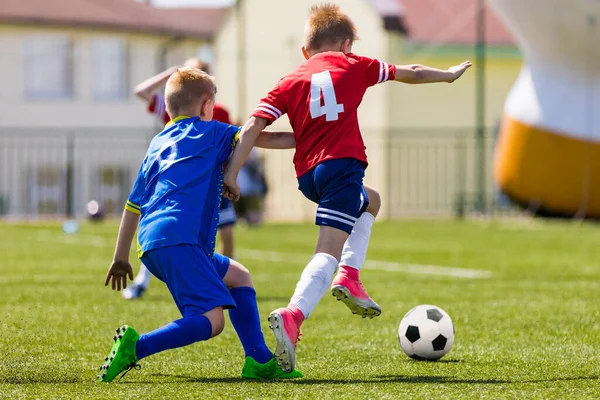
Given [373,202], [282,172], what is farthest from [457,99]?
[373,202]

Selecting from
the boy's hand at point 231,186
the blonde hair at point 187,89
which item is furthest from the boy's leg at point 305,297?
the blonde hair at point 187,89

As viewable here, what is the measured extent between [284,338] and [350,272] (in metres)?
0.71

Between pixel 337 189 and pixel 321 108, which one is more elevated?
pixel 321 108

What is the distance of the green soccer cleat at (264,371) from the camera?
15.4 ft

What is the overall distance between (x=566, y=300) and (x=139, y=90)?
10.9 feet

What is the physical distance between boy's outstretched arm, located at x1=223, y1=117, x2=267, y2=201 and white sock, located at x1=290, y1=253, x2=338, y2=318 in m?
0.45

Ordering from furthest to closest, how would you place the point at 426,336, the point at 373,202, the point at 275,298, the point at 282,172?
A: the point at 282,172, the point at 275,298, the point at 373,202, the point at 426,336

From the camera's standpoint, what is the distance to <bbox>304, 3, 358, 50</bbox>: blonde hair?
204 inches

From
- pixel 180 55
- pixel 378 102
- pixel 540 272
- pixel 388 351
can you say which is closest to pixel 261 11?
pixel 378 102

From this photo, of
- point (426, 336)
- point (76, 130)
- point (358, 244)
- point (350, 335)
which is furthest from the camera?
point (76, 130)

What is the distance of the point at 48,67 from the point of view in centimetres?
3384

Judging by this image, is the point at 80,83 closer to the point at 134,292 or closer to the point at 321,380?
the point at 134,292

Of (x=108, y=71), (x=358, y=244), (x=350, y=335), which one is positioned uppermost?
(x=108, y=71)

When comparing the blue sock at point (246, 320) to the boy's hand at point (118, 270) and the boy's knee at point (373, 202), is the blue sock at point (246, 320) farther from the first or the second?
the boy's knee at point (373, 202)
